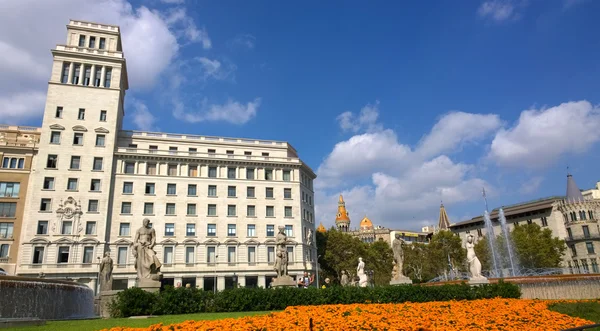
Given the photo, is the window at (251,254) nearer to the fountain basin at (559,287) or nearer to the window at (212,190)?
the window at (212,190)

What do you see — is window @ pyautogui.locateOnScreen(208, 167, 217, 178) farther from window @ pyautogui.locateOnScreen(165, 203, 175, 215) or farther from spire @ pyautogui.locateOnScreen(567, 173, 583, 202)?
spire @ pyautogui.locateOnScreen(567, 173, 583, 202)

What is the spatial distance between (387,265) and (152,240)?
67.2 meters

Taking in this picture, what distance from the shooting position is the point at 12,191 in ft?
174

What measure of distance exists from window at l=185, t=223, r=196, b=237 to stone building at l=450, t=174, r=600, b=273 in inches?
1899

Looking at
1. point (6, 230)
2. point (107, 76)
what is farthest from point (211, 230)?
point (107, 76)

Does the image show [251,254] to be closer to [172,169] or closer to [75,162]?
[172,169]

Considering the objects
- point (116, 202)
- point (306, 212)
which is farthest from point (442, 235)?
point (116, 202)

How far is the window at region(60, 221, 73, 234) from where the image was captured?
1983 inches

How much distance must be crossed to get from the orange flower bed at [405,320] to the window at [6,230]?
5280 cm

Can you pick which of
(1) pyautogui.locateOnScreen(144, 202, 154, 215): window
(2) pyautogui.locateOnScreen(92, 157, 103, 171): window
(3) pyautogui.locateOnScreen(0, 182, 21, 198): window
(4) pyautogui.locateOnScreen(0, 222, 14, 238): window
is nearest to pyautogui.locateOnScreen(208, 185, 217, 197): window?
(1) pyautogui.locateOnScreen(144, 202, 154, 215): window

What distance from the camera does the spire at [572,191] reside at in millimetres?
73250

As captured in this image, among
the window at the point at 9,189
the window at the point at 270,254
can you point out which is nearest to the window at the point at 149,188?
the window at the point at 9,189

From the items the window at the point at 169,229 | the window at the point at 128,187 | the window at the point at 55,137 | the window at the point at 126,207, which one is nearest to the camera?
the window at the point at 55,137

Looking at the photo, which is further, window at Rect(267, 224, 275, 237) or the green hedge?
window at Rect(267, 224, 275, 237)
